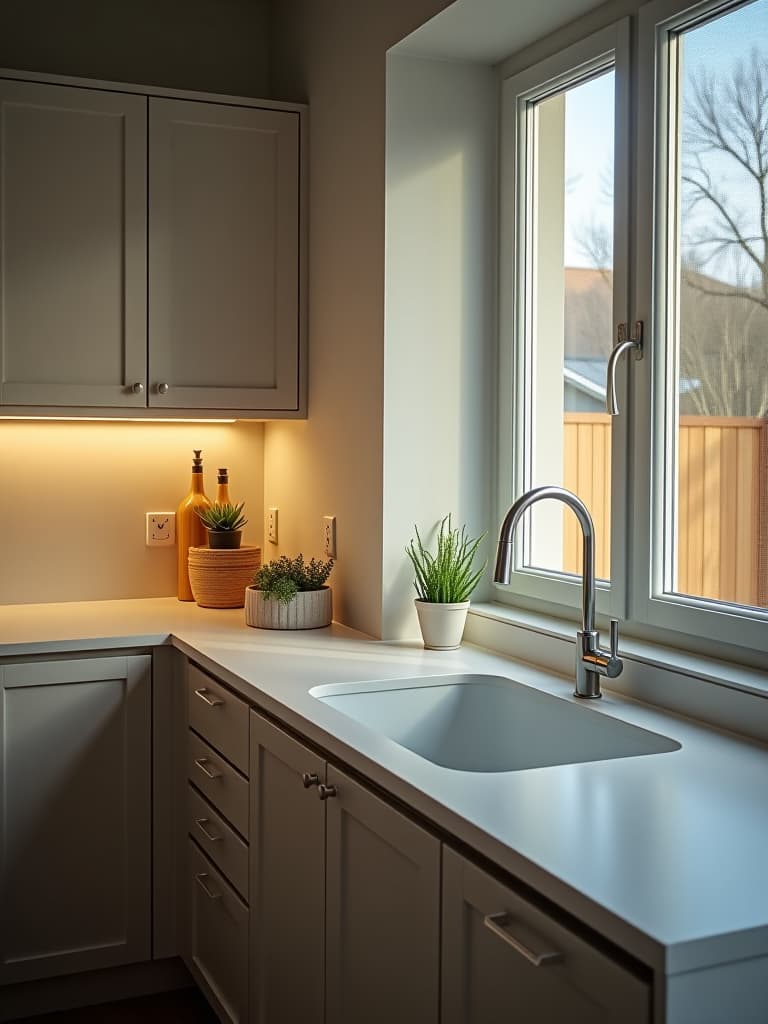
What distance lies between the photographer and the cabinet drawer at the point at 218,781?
220 cm

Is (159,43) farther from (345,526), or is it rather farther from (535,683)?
(535,683)

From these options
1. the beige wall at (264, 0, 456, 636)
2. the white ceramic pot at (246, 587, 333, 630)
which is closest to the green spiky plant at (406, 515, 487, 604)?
the beige wall at (264, 0, 456, 636)

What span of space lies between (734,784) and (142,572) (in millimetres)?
2102

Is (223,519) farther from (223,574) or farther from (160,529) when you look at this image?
(160,529)

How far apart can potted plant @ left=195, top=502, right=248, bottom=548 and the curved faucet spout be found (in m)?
1.26

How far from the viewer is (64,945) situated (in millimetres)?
2553

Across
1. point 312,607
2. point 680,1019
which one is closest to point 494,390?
point 312,607

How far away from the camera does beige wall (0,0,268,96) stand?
118 inches

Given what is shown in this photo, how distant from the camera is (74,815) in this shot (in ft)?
8.35

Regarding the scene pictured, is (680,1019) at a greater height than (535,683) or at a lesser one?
lesser

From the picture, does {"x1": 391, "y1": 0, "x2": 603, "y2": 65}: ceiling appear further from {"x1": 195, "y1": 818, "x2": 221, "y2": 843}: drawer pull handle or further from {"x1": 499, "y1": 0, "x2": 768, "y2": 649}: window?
{"x1": 195, "y1": 818, "x2": 221, "y2": 843}: drawer pull handle

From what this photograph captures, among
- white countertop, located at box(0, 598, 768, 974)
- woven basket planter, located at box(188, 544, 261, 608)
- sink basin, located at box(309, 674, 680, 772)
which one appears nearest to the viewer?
white countertop, located at box(0, 598, 768, 974)

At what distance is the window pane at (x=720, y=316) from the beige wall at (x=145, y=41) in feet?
5.31

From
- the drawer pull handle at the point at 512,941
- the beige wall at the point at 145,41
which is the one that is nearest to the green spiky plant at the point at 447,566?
the drawer pull handle at the point at 512,941
